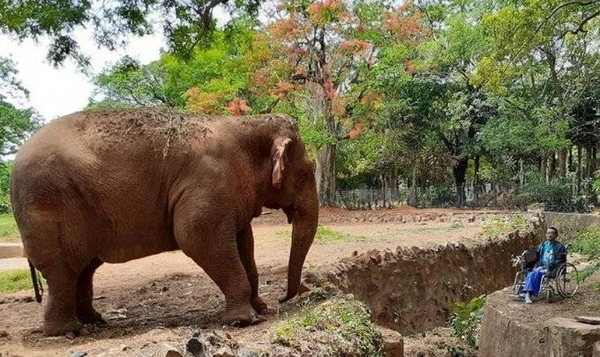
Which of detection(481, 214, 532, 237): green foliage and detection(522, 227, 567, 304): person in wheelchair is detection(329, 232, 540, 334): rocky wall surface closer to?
detection(481, 214, 532, 237): green foliage

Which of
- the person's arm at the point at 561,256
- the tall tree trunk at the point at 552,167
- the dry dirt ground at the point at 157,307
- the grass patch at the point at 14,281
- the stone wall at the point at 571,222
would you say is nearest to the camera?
the dry dirt ground at the point at 157,307

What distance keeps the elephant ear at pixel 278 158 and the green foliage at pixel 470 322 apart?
491 cm

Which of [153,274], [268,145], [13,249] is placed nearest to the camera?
[268,145]

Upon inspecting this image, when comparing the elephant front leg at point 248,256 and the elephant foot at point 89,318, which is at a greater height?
the elephant front leg at point 248,256

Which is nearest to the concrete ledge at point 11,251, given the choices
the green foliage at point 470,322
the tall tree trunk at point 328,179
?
the green foliage at point 470,322

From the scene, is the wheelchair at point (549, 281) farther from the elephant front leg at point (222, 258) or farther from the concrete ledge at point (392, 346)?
the elephant front leg at point (222, 258)

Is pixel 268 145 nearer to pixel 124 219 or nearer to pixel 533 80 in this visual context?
pixel 124 219

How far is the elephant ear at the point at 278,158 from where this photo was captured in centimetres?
614

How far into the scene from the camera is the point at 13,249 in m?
17.7

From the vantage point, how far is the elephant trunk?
6582 millimetres

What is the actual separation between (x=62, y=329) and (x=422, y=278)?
749 cm

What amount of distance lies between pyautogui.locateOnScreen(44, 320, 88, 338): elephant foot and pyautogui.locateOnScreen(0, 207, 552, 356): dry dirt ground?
0.09 metres

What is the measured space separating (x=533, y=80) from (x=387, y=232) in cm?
1212

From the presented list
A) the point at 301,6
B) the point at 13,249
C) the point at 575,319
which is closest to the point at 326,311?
the point at 575,319
